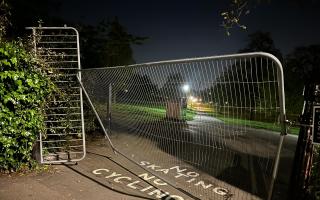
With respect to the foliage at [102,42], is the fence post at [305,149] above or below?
below

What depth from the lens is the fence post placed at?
Answer: 12.4 ft

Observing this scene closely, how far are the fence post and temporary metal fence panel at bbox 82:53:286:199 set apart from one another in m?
0.28

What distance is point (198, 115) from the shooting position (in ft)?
16.6

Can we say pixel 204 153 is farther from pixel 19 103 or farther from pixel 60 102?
pixel 19 103

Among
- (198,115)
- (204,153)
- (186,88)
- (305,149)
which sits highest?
(186,88)

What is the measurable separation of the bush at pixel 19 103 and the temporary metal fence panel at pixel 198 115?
159 centimetres

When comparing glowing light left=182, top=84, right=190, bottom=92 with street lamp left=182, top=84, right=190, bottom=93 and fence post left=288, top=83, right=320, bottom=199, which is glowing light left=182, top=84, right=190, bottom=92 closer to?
street lamp left=182, top=84, right=190, bottom=93

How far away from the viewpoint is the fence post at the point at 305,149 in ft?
12.4

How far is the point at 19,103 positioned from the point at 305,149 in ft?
17.3

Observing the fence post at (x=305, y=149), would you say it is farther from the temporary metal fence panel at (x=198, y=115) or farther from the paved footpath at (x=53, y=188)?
the paved footpath at (x=53, y=188)

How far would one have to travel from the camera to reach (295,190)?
396cm

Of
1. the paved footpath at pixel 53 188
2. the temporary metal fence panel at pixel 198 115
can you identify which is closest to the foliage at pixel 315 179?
the temporary metal fence panel at pixel 198 115

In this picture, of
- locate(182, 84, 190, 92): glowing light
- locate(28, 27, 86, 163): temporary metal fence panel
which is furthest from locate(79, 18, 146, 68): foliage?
locate(182, 84, 190, 92): glowing light

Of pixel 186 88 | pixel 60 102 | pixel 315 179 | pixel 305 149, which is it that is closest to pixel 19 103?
pixel 60 102
